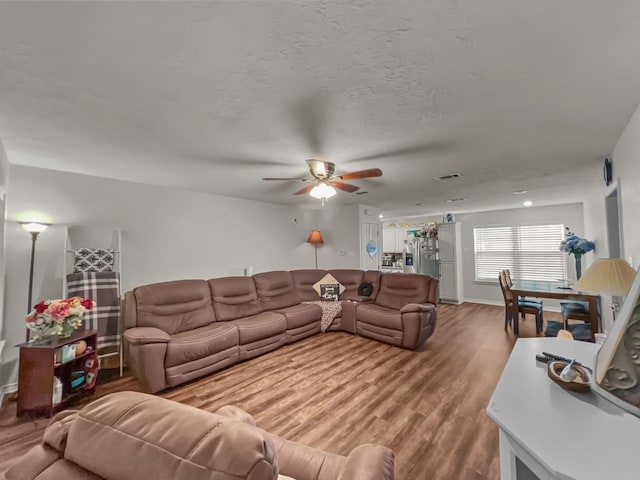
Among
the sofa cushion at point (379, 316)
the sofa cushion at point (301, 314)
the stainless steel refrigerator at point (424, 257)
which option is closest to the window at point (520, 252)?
the stainless steel refrigerator at point (424, 257)

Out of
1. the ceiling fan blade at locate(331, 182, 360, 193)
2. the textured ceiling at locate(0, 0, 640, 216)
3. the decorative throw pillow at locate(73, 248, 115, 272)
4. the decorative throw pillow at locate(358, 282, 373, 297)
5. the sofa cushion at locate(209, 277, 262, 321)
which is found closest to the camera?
the textured ceiling at locate(0, 0, 640, 216)

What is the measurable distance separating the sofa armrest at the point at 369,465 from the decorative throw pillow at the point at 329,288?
3896mm

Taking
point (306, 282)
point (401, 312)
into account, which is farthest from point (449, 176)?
point (306, 282)

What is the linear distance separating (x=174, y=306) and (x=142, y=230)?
1220mm

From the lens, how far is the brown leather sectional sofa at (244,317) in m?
2.77

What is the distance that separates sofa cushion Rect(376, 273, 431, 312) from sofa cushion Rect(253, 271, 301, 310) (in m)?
1.58

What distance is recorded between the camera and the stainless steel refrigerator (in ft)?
23.1

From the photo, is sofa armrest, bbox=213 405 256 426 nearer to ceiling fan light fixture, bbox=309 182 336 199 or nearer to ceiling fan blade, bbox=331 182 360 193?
ceiling fan light fixture, bbox=309 182 336 199

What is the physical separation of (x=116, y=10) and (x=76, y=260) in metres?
3.15

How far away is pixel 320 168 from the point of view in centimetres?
272

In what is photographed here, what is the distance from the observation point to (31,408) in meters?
2.28

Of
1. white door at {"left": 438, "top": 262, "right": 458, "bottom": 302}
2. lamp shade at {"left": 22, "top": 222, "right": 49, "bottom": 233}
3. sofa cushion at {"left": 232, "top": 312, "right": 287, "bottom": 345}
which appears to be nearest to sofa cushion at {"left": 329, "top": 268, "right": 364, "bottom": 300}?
sofa cushion at {"left": 232, "top": 312, "right": 287, "bottom": 345}

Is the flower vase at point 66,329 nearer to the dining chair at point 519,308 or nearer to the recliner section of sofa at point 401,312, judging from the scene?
the recliner section of sofa at point 401,312

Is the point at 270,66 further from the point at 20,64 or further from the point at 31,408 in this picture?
the point at 31,408
